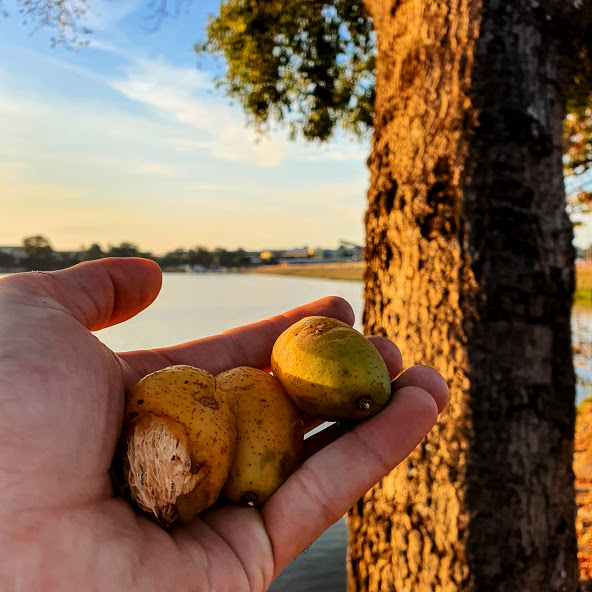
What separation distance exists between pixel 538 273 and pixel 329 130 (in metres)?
7.17

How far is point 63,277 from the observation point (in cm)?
255

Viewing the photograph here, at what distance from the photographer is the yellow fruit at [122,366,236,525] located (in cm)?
196

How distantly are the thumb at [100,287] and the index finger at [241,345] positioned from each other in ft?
1.19

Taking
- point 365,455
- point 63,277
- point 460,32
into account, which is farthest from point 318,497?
point 460,32

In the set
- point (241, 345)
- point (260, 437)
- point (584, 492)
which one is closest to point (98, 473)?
point (260, 437)

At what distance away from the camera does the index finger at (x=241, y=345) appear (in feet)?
10.3

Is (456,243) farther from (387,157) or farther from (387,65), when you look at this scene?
(387,65)

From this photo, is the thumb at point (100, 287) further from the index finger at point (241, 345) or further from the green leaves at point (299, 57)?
the green leaves at point (299, 57)

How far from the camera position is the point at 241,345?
3293 mm

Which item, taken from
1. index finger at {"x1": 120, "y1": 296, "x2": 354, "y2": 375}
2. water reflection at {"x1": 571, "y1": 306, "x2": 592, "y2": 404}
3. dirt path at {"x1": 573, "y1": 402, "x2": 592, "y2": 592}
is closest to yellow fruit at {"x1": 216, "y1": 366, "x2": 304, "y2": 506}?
index finger at {"x1": 120, "y1": 296, "x2": 354, "y2": 375}

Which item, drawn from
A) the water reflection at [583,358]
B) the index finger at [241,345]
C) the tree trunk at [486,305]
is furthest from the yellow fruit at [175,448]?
the water reflection at [583,358]

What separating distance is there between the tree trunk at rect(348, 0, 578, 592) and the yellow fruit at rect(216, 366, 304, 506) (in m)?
1.35

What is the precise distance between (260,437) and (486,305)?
175 centimetres

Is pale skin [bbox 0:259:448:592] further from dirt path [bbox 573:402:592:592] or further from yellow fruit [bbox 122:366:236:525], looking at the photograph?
dirt path [bbox 573:402:592:592]
